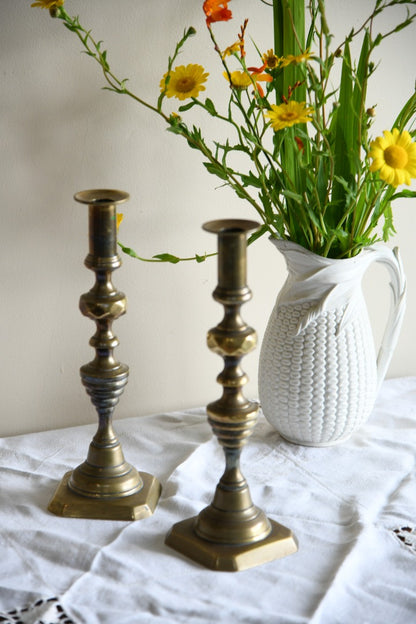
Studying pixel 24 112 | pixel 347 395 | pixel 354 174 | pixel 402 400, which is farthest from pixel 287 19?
pixel 402 400

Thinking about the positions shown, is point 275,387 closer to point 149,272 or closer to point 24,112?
point 149,272

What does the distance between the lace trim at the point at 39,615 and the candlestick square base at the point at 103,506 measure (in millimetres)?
142

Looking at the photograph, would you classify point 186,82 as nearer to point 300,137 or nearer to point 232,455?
point 300,137

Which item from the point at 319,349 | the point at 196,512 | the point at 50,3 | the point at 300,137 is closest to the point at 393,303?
the point at 319,349

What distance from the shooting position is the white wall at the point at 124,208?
0.96m

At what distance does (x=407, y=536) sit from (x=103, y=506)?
12.0 inches

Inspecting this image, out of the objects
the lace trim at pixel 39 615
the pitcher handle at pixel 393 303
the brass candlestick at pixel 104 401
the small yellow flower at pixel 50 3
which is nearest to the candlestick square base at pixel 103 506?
the brass candlestick at pixel 104 401

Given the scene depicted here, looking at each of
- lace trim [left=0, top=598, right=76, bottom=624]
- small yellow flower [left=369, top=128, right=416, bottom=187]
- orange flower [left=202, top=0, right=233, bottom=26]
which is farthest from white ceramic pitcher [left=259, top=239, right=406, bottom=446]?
lace trim [left=0, top=598, right=76, bottom=624]

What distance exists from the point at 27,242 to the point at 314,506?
47 centimetres

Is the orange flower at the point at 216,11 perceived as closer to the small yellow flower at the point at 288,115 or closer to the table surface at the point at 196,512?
the small yellow flower at the point at 288,115

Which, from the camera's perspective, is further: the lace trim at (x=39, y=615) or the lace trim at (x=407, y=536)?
the lace trim at (x=407, y=536)

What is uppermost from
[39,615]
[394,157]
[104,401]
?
[394,157]

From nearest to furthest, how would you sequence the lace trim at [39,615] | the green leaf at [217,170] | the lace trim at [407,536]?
the lace trim at [39,615] → the lace trim at [407,536] → the green leaf at [217,170]

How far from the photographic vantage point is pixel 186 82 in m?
0.87
